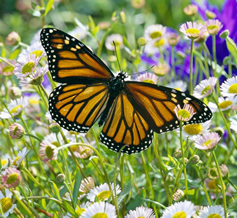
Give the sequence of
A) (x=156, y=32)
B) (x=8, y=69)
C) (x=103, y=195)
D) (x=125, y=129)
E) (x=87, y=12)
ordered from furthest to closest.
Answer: (x=87, y=12) → (x=156, y=32) → (x=8, y=69) → (x=125, y=129) → (x=103, y=195)

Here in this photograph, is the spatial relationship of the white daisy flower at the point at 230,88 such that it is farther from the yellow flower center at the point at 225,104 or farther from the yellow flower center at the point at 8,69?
the yellow flower center at the point at 8,69

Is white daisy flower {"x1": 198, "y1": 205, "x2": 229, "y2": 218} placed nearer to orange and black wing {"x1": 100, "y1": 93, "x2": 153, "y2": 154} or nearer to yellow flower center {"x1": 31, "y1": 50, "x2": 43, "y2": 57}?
orange and black wing {"x1": 100, "y1": 93, "x2": 153, "y2": 154}

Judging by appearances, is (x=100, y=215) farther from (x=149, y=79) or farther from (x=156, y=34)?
(x=156, y=34)

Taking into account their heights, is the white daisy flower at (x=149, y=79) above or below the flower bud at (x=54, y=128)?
above

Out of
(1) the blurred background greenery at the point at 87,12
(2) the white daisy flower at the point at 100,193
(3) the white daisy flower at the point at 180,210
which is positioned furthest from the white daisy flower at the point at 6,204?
(1) the blurred background greenery at the point at 87,12

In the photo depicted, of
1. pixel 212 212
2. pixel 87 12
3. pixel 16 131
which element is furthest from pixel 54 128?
pixel 87 12

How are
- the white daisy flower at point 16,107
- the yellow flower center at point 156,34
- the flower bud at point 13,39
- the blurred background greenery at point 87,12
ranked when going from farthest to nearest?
the blurred background greenery at point 87,12
the yellow flower center at point 156,34
the flower bud at point 13,39
the white daisy flower at point 16,107

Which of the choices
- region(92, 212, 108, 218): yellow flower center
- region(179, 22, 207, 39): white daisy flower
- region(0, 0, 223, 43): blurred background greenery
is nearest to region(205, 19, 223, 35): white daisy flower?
region(179, 22, 207, 39): white daisy flower
